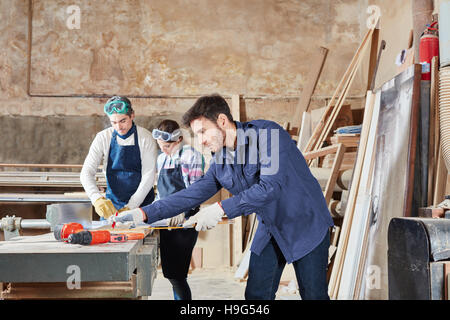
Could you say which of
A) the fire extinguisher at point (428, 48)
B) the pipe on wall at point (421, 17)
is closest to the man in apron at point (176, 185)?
the fire extinguisher at point (428, 48)

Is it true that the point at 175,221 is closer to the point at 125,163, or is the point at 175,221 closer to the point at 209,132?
the point at 125,163

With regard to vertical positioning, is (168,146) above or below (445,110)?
below

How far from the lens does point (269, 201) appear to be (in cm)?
197

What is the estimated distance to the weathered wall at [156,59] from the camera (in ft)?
19.2

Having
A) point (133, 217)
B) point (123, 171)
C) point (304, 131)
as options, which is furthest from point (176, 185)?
point (304, 131)

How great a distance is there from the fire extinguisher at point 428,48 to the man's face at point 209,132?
1.90 metres

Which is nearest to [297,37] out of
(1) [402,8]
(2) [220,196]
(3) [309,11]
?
(3) [309,11]

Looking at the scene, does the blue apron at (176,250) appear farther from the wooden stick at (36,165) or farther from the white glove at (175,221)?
the wooden stick at (36,165)

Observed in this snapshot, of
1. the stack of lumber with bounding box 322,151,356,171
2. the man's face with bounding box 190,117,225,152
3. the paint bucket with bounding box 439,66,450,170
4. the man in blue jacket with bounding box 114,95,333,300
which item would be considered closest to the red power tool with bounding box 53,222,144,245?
the man in blue jacket with bounding box 114,95,333,300

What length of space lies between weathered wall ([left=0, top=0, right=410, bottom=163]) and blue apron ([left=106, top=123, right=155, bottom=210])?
3.03m

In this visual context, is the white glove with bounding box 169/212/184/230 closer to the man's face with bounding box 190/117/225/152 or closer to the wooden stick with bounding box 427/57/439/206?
the man's face with bounding box 190/117/225/152

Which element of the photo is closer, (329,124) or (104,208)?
(104,208)

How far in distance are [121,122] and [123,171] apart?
1.02ft
